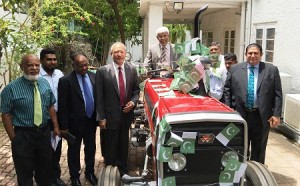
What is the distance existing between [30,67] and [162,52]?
2313 millimetres

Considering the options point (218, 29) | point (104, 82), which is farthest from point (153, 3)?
point (104, 82)

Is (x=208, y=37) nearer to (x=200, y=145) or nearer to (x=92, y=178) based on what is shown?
(x=92, y=178)

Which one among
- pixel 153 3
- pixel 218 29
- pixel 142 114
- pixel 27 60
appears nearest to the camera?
pixel 27 60

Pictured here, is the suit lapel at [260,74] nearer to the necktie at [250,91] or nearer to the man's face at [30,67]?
the necktie at [250,91]

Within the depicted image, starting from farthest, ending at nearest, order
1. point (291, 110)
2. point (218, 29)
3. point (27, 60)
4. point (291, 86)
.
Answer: point (218, 29) < point (291, 86) < point (291, 110) < point (27, 60)

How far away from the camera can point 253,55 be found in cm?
456

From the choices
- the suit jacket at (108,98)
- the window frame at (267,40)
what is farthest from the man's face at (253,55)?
the window frame at (267,40)

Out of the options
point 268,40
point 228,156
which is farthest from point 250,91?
point 268,40

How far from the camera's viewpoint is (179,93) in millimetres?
4109

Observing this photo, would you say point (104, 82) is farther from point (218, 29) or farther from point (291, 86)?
point (218, 29)

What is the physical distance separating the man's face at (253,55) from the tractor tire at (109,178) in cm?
222

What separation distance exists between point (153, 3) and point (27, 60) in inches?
288

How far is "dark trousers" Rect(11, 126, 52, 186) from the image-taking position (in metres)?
3.87

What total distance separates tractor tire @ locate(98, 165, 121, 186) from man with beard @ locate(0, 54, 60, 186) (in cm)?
75
